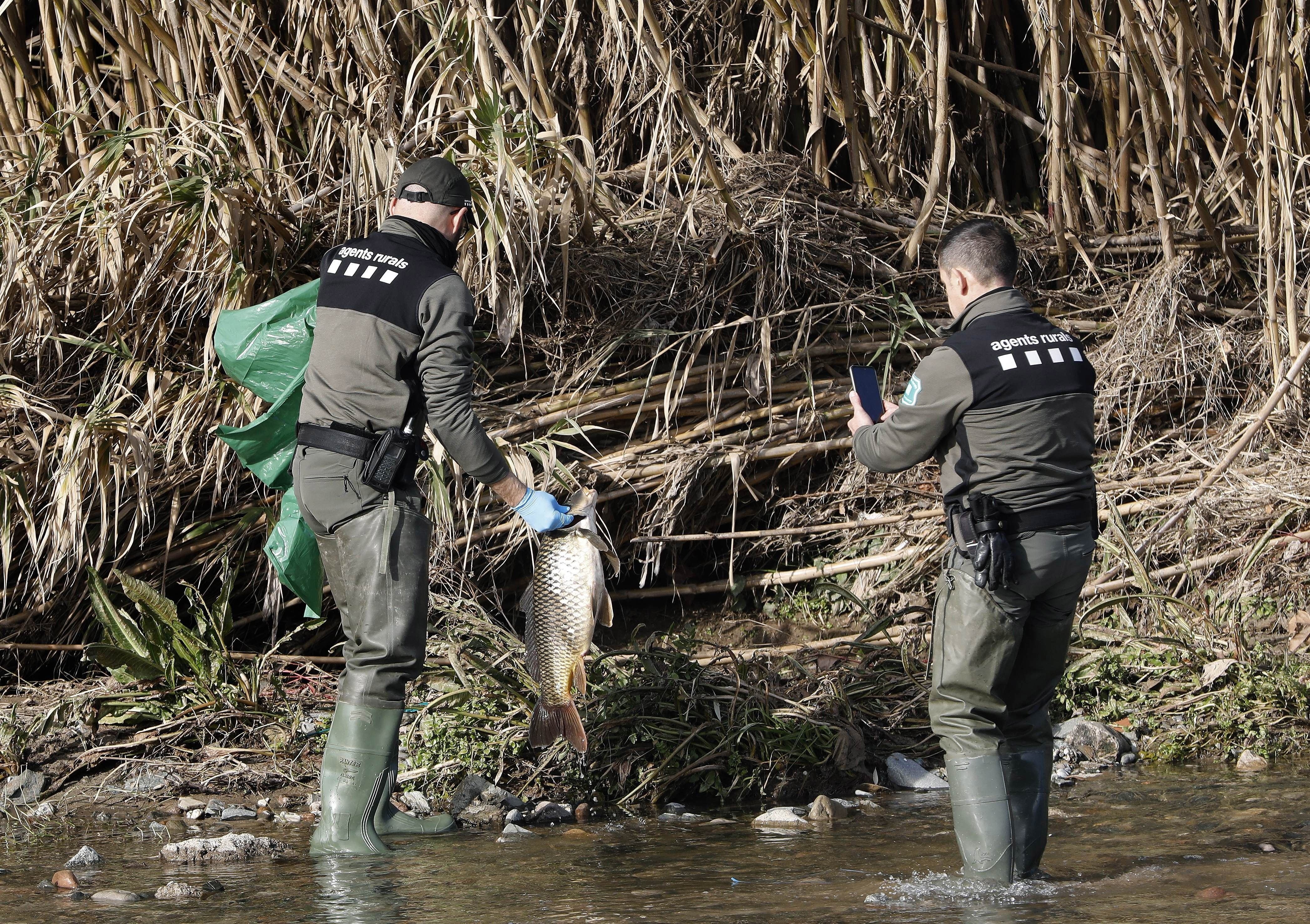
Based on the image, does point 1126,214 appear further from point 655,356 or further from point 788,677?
point 788,677

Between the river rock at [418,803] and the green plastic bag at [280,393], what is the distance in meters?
0.69

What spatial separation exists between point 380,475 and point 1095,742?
2.71 meters

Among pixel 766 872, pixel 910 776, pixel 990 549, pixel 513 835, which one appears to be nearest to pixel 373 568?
pixel 513 835

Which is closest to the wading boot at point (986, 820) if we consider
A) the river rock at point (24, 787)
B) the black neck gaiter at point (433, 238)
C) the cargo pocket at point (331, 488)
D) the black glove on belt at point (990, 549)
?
the black glove on belt at point (990, 549)

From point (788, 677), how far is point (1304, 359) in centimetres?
242

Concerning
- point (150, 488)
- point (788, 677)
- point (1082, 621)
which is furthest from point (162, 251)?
point (1082, 621)

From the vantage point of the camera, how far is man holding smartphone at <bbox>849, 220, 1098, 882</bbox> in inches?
132

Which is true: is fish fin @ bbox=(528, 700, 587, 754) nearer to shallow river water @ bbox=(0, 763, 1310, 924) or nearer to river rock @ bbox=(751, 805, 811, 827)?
shallow river water @ bbox=(0, 763, 1310, 924)

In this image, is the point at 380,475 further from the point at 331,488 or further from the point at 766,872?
the point at 766,872

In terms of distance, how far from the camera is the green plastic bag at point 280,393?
4.59 m

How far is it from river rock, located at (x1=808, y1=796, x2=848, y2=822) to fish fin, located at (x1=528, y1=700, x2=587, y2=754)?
0.79 metres

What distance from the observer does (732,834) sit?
4191 millimetres

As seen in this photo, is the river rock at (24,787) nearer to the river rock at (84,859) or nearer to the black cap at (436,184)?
the river rock at (84,859)

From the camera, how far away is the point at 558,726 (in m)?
3.99
